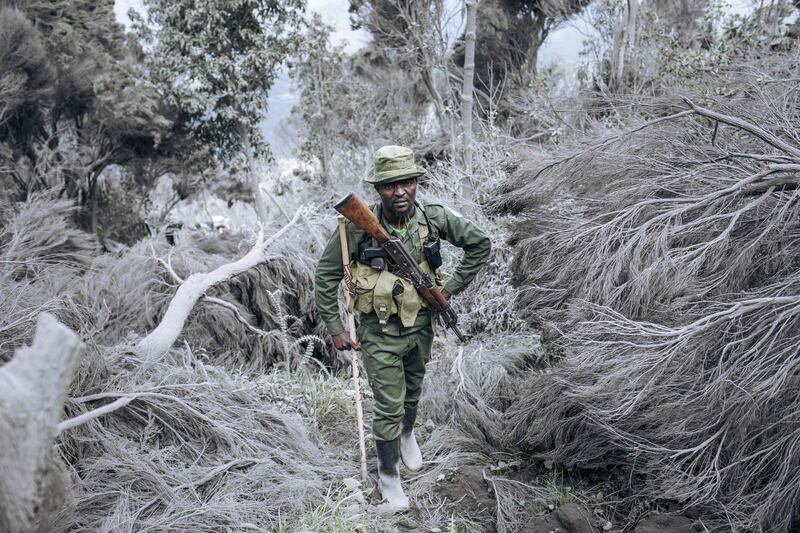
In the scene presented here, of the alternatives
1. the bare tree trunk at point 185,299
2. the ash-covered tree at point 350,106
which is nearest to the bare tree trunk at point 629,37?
the ash-covered tree at point 350,106

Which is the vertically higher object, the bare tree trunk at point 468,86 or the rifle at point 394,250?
the bare tree trunk at point 468,86

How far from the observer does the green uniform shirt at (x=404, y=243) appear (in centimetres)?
349

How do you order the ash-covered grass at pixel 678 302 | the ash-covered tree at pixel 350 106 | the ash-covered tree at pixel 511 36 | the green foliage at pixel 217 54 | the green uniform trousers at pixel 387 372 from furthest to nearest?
the ash-covered tree at pixel 511 36, the ash-covered tree at pixel 350 106, the green foliage at pixel 217 54, the green uniform trousers at pixel 387 372, the ash-covered grass at pixel 678 302

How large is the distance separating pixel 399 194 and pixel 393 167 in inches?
5.8

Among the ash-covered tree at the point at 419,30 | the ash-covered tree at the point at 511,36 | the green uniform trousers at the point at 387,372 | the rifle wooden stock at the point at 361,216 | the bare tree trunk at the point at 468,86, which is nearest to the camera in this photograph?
the rifle wooden stock at the point at 361,216

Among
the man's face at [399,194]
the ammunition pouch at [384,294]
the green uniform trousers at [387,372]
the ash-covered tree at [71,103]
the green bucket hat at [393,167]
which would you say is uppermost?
the ash-covered tree at [71,103]

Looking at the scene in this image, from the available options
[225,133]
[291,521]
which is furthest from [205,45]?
[291,521]

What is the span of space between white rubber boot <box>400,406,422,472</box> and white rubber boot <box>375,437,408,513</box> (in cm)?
34

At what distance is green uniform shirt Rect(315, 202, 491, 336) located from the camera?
3.49 m

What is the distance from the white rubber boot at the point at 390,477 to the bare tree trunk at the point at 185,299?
1.95 m

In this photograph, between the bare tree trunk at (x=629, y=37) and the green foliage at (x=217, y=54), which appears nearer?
the bare tree trunk at (x=629, y=37)

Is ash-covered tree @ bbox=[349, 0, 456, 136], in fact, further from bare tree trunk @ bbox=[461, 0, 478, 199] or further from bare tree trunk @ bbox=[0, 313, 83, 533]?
bare tree trunk @ bbox=[0, 313, 83, 533]

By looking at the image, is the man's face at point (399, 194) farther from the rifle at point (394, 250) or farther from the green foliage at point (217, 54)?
the green foliage at point (217, 54)

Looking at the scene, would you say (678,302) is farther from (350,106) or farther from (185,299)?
(350,106)
